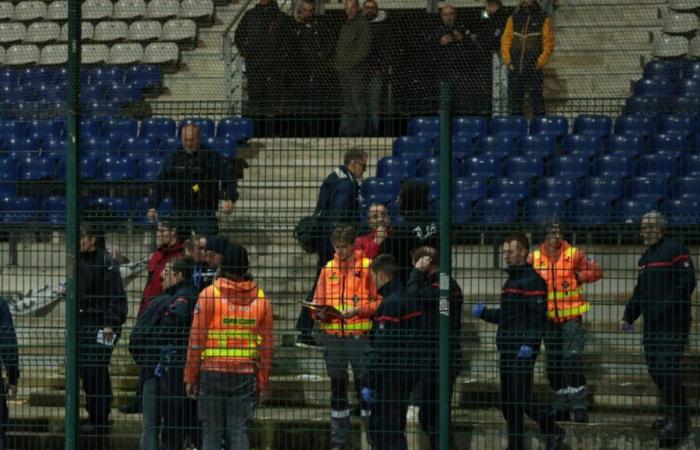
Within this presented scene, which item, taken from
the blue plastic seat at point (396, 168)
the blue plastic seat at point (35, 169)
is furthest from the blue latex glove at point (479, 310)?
the blue plastic seat at point (35, 169)

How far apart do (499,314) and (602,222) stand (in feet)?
3.05

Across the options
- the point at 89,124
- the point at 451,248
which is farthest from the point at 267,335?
the point at 89,124

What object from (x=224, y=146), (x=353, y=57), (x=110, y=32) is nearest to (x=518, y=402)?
(x=224, y=146)

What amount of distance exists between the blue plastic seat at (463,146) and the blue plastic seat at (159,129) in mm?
2254

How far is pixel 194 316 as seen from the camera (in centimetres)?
909

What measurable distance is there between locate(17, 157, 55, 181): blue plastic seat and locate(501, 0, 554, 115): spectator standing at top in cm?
395

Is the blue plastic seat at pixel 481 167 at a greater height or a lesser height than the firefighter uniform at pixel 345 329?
greater

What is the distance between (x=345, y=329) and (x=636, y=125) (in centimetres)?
301

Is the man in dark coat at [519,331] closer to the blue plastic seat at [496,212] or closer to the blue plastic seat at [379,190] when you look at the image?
the blue plastic seat at [496,212]

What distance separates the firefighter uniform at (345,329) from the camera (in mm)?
9258

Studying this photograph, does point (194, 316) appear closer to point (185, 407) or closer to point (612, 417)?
point (185, 407)

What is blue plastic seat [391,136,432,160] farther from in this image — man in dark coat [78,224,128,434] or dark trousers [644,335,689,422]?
dark trousers [644,335,689,422]

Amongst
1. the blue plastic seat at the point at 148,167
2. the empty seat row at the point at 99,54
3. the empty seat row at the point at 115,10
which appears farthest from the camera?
the empty seat row at the point at 115,10

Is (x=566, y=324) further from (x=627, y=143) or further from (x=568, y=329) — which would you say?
(x=627, y=143)
